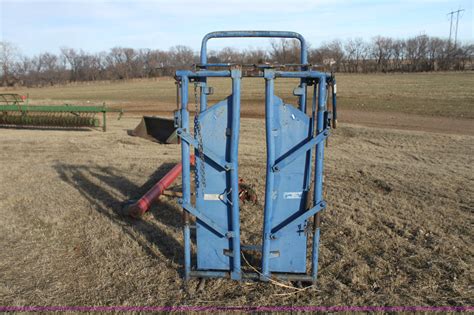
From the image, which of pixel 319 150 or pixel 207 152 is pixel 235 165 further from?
pixel 319 150

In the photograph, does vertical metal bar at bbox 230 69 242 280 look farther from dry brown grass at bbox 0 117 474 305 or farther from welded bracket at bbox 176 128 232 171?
dry brown grass at bbox 0 117 474 305

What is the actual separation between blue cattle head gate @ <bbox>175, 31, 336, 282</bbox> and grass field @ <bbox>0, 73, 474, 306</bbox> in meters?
0.24

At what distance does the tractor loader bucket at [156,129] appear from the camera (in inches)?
429

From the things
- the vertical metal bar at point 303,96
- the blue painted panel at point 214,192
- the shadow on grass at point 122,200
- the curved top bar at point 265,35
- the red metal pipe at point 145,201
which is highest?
the curved top bar at point 265,35

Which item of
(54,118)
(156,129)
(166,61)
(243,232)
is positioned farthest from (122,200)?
(166,61)

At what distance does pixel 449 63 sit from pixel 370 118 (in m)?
77.9

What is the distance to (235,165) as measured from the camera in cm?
310

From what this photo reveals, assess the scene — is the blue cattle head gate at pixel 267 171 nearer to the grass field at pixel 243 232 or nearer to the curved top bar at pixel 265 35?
the curved top bar at pixel 265 35

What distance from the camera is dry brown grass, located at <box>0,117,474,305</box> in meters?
3.22

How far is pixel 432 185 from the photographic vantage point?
6.02 m

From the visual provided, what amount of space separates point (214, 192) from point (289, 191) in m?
0.58

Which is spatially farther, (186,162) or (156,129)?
(156,129)

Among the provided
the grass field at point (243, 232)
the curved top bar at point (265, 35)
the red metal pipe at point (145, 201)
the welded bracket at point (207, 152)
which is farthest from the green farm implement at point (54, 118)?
the welded bracket at point (207, 152)

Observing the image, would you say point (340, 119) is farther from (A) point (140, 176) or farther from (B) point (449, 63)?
(B) point (449, 63)
